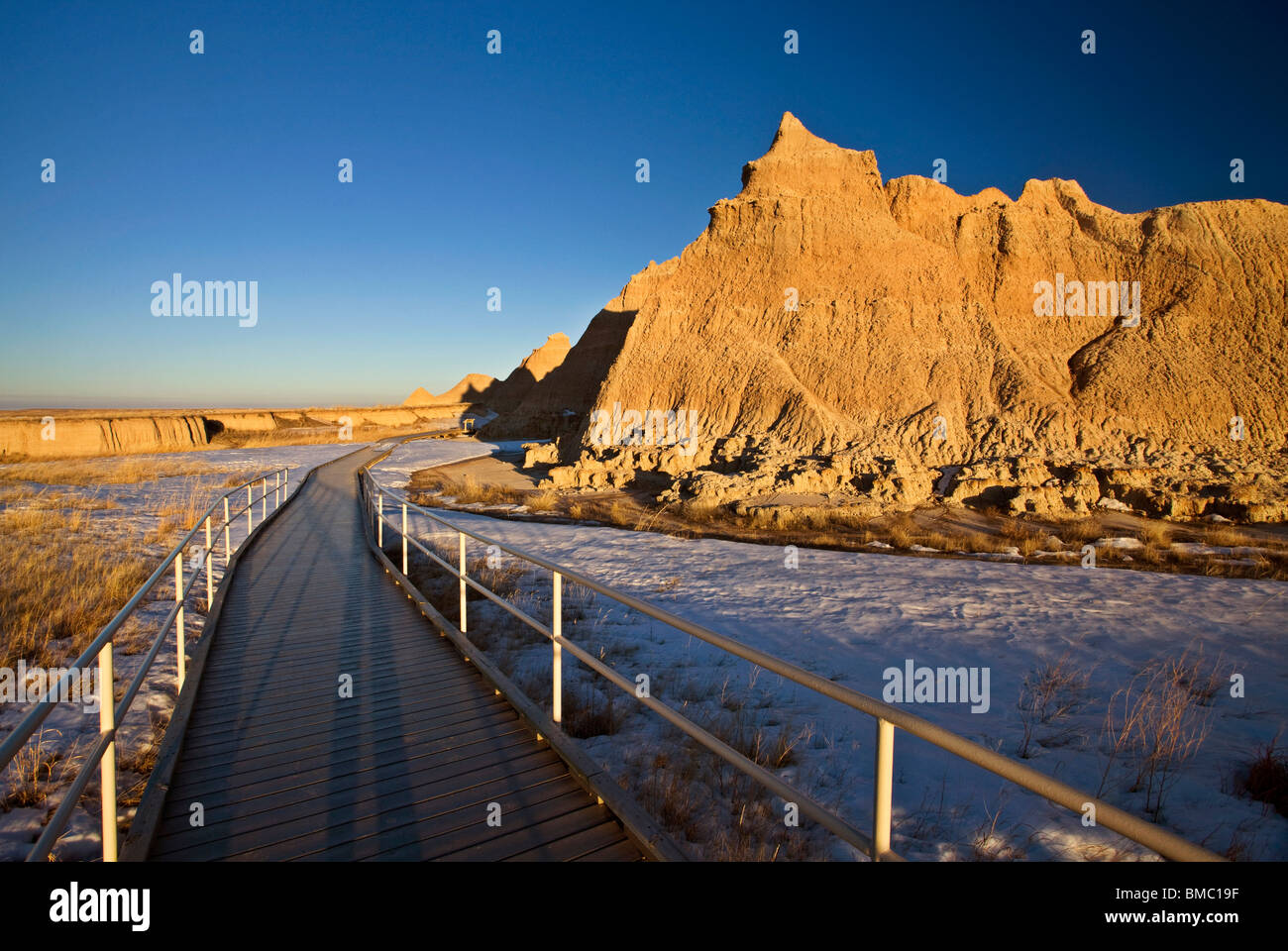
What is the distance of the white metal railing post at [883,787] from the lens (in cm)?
213

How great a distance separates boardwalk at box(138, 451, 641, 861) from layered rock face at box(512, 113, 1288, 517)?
14228mm

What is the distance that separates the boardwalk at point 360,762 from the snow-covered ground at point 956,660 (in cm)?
91

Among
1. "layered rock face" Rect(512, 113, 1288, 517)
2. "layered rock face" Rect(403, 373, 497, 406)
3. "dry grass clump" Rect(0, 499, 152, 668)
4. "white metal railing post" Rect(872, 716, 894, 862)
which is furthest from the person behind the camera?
"layered rock face" Rect(403, 373, 497, 406)

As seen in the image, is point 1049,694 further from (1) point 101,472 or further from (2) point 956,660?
(1) point 101,472

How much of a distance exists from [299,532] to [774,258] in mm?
22158

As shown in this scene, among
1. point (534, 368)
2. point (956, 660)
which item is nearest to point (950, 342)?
point (956, 660)

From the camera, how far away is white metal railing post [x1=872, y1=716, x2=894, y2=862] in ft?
7.00

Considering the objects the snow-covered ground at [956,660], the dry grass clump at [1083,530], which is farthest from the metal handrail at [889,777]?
the dry grass clump at [1083,530]

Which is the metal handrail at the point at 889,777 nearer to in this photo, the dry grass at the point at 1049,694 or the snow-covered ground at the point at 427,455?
the dry grass at the point at 1049,694

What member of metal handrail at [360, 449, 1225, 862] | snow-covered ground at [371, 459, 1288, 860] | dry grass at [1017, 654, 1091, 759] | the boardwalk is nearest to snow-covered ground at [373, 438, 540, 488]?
snow-covered ground at [371, 459, 1288, 860]

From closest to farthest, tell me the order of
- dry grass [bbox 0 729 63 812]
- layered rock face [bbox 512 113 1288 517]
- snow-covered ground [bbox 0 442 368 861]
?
1. snow-covered ground [bbox 0 442 368 861]
2. dry grass [bbox 0 729 63 812]
3. layered rock face [bbox 512 113 1288 517]

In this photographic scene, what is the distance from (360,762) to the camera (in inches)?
167

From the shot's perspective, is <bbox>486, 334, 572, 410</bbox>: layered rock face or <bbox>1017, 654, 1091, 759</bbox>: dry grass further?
<bbox>486, 334, 572, 410</bbox>: layered rock face

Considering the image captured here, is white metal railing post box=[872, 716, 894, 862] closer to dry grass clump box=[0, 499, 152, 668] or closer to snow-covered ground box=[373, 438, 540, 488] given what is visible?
dry grass clump box=[0, 499, 152, 668]
